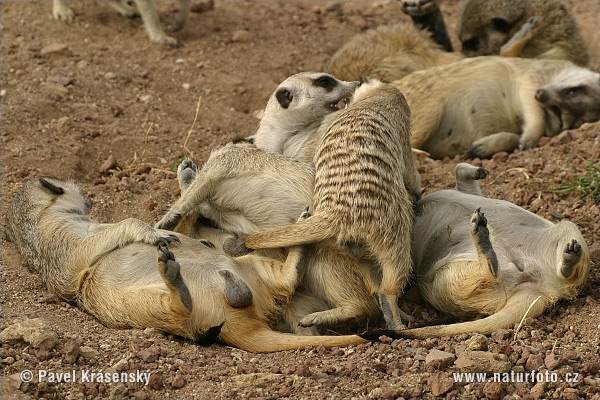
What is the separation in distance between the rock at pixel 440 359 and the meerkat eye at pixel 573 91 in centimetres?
291

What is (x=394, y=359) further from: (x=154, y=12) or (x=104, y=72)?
(x=154, y=12)

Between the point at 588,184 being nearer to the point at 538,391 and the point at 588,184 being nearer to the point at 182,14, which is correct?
the point at 538,391

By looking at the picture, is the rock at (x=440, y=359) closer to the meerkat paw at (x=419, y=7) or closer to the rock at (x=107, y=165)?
the rock at (x=107, y=165)

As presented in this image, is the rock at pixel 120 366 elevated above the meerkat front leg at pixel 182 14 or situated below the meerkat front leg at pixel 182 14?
below

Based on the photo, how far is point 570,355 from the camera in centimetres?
303

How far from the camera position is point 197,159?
497cm

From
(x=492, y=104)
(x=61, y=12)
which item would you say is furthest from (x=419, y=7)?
(x=61, y=12)

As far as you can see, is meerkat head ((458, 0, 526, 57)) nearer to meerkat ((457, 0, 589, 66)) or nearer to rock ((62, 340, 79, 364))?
meerkat ((457, 0, 589, 66))

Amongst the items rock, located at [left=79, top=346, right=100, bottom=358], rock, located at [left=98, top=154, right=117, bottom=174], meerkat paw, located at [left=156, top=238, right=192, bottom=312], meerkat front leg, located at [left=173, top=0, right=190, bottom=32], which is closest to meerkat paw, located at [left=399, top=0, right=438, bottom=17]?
meerkat front leg, located at [left=173, top=0, right=190, bottom=32]

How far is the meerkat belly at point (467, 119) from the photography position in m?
5.50

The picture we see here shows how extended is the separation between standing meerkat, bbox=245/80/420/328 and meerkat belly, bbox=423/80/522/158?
6.24 feet

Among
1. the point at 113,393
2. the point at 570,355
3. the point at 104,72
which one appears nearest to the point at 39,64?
the point at 104,72

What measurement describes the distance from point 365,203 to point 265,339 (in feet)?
2.06

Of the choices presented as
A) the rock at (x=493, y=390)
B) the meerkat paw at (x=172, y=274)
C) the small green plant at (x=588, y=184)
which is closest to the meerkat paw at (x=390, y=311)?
A: the rock at (x=493, y=390)
